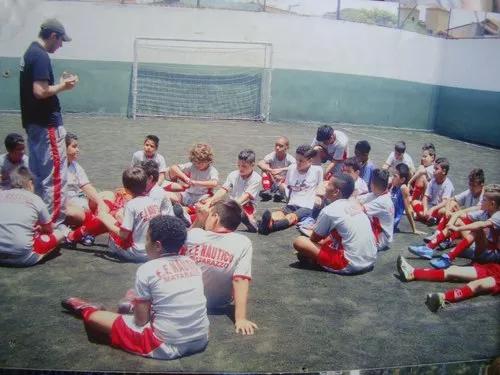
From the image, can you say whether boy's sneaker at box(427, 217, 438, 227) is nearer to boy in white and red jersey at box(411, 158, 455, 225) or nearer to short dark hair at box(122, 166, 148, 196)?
boy in white and red jersey at box(411, 158, 455, 225)

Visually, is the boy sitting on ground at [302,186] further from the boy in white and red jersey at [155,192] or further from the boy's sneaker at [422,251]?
the boy in white and red jersey at [155,192]

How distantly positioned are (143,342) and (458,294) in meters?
2.88

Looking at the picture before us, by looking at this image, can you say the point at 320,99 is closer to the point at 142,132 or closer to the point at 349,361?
the point at 142,132

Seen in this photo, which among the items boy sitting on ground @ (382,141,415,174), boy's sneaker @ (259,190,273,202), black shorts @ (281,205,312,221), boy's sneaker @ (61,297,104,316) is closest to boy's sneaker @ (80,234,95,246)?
boy's sneaker @ (61,297,104,316)

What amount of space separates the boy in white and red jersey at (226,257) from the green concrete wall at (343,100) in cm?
1472

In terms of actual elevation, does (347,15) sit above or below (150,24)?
above

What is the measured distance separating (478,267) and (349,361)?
6.95 feet

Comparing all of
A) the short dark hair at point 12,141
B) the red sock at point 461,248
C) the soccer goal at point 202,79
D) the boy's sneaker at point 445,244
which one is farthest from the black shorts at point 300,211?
the soccer goal at point 202,79

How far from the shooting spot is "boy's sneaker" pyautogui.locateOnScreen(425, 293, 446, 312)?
414 centimetres

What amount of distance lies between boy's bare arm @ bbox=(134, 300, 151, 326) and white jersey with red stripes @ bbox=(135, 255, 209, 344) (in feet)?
0.09

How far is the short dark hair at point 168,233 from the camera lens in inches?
122

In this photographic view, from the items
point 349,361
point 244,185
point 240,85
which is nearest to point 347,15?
point 240,85

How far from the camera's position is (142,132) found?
44.8ft

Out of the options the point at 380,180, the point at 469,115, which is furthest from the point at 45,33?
the point at 469,115
